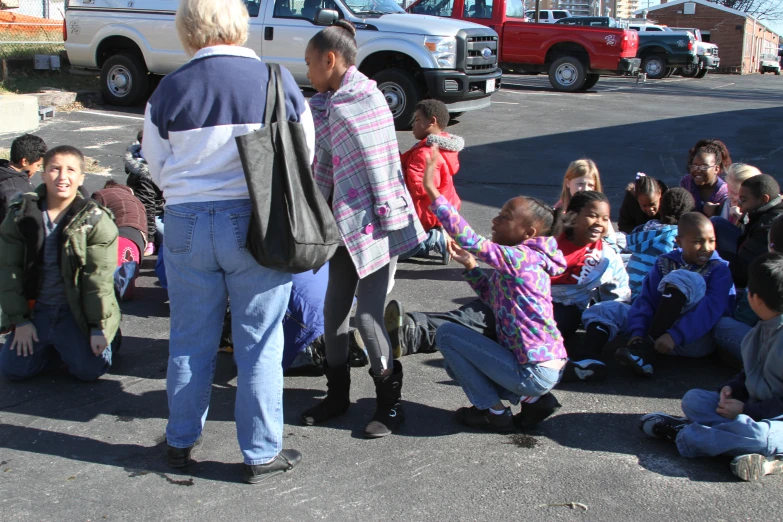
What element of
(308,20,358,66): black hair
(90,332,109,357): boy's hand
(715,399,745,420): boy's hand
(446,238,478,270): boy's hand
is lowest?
(715,399,745,420): boy's hand

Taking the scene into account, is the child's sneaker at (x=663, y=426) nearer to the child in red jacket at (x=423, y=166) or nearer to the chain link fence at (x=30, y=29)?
the child in red jacket at (x=423, y=166)

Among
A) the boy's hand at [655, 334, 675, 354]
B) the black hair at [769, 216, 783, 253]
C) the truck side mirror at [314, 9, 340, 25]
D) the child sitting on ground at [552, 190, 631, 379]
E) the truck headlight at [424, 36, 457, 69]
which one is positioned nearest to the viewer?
the black hair at [769, 216, 783, 253]

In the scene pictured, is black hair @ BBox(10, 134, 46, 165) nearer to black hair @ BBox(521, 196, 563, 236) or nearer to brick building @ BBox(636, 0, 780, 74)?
black hair @ BBox(521, 196, 563, 236)

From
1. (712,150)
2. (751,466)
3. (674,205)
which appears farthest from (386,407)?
(712,150)

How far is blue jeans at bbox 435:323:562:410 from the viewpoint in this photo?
11.6ft

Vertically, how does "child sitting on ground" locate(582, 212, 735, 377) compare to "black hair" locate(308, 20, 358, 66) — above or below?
below

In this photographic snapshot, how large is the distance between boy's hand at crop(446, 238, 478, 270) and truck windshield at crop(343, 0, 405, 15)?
29.5ft

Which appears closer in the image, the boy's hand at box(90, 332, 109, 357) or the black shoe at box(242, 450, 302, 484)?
the black shoe at box(242, 450, 302, 484)

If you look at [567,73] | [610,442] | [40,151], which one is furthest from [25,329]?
[567,73]

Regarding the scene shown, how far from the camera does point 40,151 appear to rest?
540cm

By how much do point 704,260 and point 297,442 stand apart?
2.53 metres

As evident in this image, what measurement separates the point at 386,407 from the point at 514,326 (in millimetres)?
712

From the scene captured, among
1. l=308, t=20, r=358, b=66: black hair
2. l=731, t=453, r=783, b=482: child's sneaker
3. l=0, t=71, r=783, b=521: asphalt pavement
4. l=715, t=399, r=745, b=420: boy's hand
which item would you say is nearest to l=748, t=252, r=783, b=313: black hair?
l=715, t=399, r=745, b=420: boy's hand

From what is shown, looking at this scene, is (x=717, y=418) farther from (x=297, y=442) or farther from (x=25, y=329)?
(x=25, y=329)
